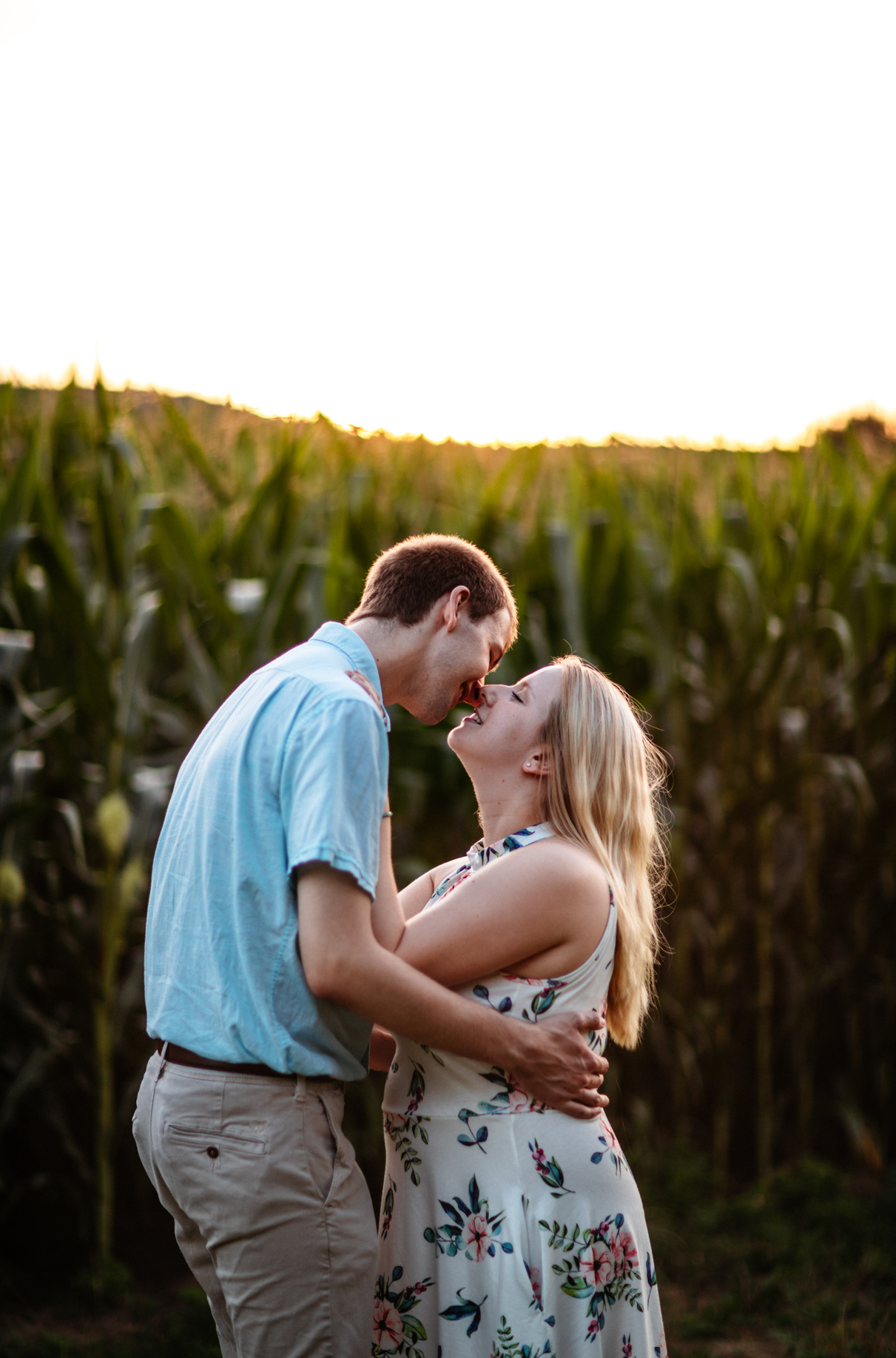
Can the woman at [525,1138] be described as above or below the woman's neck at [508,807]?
below

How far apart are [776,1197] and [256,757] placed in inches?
110

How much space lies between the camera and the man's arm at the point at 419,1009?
1278mm

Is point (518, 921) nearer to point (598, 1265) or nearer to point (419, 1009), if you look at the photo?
point (419, 1009)

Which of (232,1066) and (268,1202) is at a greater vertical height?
(232,1066)

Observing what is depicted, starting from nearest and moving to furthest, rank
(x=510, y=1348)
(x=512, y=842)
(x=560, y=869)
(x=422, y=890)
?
(x=510, y=1348), (x=560, y=869), (x=512, y=842), (x=422, y=890)

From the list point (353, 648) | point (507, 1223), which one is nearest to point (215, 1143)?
point (507, 1223)

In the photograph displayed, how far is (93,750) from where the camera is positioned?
2.83 m

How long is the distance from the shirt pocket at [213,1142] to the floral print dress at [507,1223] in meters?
0.29

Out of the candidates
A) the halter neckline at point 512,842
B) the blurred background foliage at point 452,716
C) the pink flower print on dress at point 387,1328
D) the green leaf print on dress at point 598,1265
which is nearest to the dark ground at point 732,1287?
the blurred background foliage at point 452,716

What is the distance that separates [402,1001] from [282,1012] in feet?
0.55

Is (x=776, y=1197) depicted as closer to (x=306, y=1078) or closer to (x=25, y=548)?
(x=306, y=1078)

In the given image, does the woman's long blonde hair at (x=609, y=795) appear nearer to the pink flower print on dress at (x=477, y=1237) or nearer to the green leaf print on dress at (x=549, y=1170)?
the green leaf print on dress at (x=549, y=1170)

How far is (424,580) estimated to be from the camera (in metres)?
1.56

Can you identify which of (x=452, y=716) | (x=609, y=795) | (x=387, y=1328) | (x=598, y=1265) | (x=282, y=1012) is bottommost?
(x=387, y=1328)
